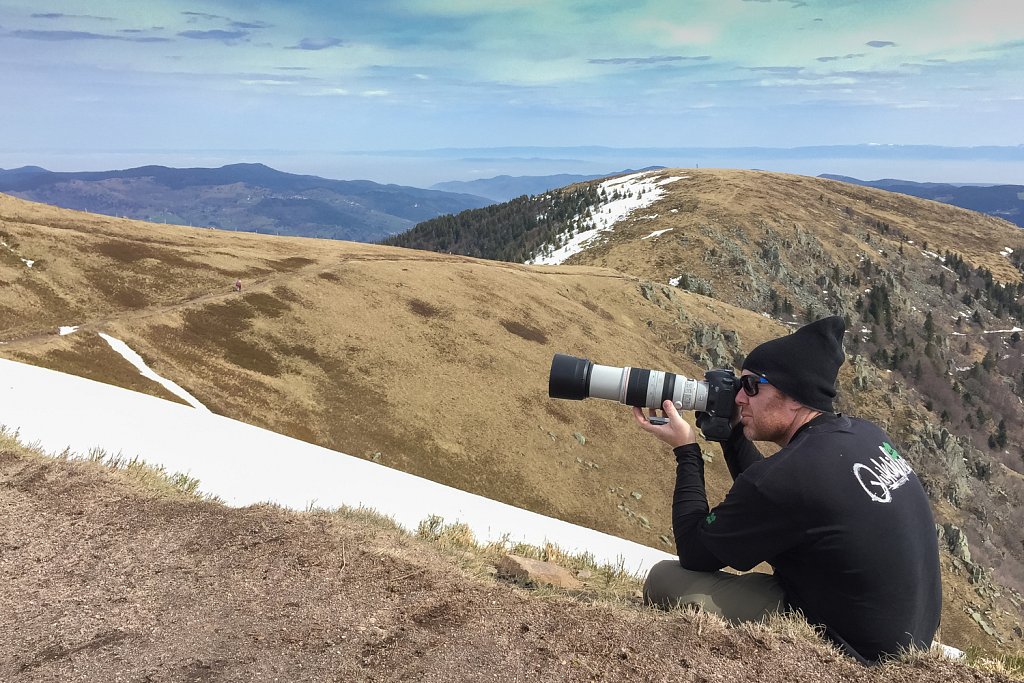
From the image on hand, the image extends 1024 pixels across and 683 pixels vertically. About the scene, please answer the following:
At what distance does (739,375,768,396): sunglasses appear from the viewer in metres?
4.88

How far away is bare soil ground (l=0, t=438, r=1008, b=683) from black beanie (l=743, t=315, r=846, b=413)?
1.97 metres

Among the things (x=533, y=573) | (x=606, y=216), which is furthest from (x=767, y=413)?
(x=606, y=216)

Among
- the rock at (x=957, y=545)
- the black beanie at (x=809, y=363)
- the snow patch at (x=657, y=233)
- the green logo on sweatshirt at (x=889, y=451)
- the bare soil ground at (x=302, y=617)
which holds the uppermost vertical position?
the snow patch at (x=657, y=233)

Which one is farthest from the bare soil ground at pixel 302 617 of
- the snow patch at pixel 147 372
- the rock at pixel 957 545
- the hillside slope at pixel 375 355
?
the rock at pixel 957 545

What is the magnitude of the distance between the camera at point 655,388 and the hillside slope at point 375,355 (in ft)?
78.0

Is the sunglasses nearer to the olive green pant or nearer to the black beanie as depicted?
the black beanie

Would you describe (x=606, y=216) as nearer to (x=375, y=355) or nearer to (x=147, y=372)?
(x=375, y=355)

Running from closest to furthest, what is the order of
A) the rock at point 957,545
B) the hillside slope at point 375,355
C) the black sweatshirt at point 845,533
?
the black sweatshirt at point 845,533 < the hillside slope at point 375,355 < the rock at point 957,545

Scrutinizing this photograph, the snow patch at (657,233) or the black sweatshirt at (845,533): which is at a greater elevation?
the snow patch at (657,233)

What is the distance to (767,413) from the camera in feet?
16.1

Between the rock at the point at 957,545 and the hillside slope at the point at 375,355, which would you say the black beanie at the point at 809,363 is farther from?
the rock at the point at 957,545

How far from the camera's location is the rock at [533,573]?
7844 millimetres

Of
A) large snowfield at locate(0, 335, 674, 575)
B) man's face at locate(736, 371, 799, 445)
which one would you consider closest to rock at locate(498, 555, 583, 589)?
large snowfield at locate(0, 335, 674, 575)

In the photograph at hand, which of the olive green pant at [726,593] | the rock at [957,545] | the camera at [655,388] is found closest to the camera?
the olive green pant at [726,593]
